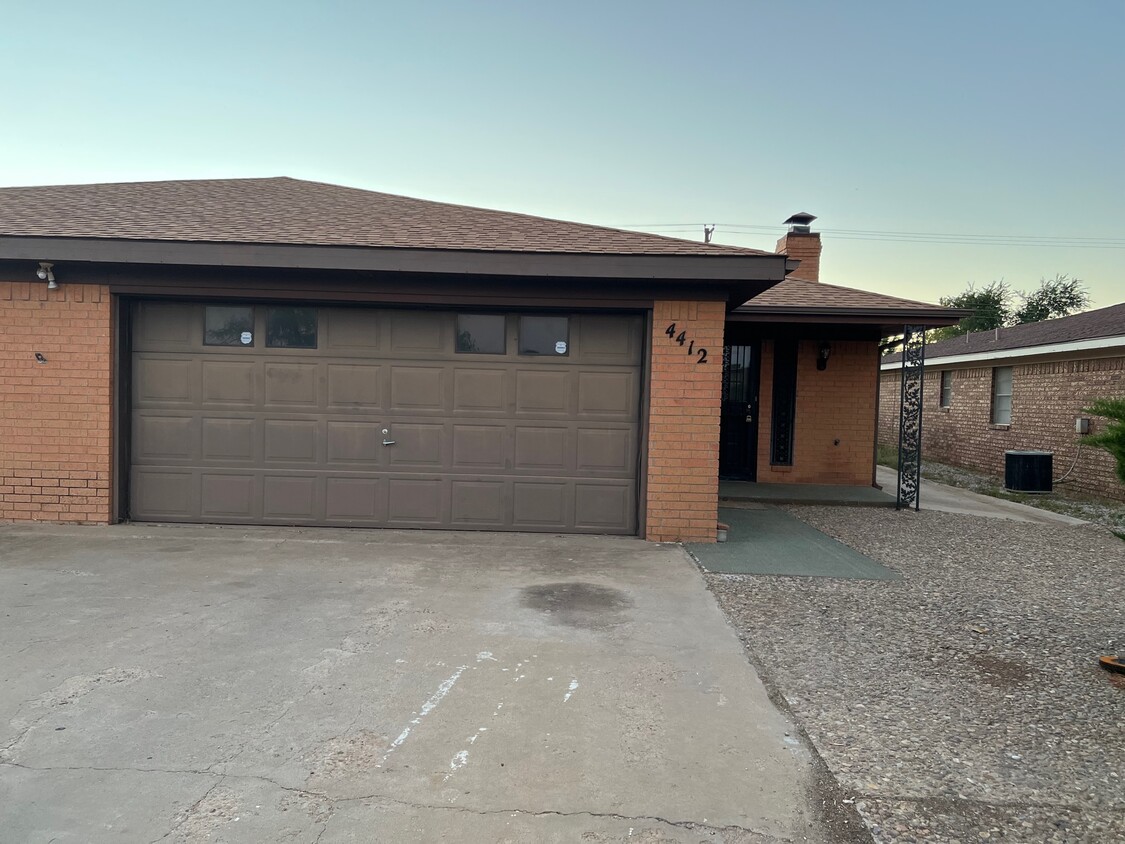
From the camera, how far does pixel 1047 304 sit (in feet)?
135

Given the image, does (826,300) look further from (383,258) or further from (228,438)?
(228,438)

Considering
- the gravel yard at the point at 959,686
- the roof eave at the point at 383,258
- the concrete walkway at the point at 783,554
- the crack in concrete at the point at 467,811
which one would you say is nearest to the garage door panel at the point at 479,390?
the roof eave at the point at 383,258

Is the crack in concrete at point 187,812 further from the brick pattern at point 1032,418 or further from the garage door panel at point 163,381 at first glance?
the brick pattern at point 1032,418

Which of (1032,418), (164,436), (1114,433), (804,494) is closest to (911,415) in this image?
(804,494)

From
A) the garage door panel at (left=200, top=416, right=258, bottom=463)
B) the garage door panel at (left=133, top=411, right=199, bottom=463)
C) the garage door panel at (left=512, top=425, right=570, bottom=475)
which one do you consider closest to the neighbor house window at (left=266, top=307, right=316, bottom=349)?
the garage door panel at (left=200, top=416, right=258, bottom=463)

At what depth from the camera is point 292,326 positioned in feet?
25.0

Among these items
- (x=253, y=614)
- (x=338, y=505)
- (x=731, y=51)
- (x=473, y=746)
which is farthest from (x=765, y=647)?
(x=731, y=51)

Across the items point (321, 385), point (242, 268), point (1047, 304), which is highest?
point (1047, 304)

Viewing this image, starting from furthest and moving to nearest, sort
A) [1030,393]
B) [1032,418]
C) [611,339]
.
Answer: [1030,393]
[1032,418]
[611,339]

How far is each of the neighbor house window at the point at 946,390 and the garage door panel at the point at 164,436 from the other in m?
17.9

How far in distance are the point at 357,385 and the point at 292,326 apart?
3.15ft

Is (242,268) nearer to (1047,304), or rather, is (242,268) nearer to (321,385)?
(321,385)

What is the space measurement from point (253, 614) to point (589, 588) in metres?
2.53

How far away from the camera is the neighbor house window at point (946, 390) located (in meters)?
18.5
